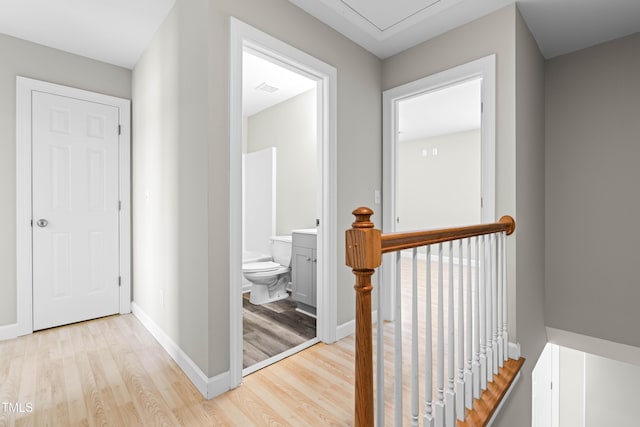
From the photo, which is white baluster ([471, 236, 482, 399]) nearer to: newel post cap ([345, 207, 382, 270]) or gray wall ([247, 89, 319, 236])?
newel post cap ([345, 207, 382, 270])

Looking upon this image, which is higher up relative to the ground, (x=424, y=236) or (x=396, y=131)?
(x=396, y=131)

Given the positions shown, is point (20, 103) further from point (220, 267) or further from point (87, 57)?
point (220, 267)

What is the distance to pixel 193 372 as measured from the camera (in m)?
1.86

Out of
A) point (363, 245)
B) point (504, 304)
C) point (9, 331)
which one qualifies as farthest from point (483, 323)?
point (9, 331)

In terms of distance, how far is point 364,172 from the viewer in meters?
2.75

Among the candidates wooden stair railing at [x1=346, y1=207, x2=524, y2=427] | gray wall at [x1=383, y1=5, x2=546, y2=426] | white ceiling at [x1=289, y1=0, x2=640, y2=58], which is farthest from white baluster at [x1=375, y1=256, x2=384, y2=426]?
white ceiling at [x1=289, y1=0, x2=640, y2=58]

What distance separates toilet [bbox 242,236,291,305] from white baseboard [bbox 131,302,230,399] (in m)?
1.02

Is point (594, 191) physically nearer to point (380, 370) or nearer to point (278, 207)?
point (380, 370)

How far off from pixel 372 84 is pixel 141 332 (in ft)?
9.93

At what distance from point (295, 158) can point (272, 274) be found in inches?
57.9

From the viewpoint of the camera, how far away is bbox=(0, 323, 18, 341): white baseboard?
2490 millimetres

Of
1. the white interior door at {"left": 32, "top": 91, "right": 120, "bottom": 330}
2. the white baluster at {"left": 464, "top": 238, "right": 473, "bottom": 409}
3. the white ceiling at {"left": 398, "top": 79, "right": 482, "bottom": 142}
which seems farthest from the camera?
the white ceiling at {"left": 398, "top": 79, "right": 482, "bottom": 142}

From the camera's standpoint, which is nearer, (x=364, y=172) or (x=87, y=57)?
(x=364, y=172)

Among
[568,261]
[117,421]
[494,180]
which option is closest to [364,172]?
[494,180]
